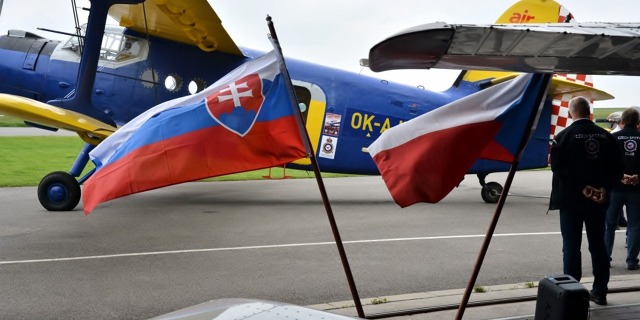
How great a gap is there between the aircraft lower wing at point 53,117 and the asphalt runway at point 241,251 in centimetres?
131

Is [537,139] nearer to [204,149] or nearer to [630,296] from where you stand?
[630,296]

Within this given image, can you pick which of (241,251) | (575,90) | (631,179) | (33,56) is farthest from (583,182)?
(33,56)

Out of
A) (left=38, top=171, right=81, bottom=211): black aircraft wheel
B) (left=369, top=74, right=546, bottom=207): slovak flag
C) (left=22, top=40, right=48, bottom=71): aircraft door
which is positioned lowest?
(left=38, top=171, right=81, bottom=211): black aircraft wheel

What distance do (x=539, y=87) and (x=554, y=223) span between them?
7.07 metres

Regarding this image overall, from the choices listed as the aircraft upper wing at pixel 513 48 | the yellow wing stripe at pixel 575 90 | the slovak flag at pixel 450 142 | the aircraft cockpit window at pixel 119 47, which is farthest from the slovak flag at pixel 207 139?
the yellow wing stripe at pixel 575 90

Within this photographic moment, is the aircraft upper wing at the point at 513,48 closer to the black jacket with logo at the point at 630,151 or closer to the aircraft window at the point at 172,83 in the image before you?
the black jacket with logo at the point at 630,151

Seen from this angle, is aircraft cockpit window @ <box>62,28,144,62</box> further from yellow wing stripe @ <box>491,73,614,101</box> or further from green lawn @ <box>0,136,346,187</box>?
yellow wing stripe @ <box>491,73,614,101</box>

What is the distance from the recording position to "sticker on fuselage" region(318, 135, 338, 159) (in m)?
13.6

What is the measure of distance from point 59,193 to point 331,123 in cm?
467

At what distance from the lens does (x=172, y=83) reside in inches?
526

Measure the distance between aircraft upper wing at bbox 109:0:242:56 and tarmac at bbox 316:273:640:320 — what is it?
6659 mm

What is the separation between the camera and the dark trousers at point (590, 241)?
6.41 m

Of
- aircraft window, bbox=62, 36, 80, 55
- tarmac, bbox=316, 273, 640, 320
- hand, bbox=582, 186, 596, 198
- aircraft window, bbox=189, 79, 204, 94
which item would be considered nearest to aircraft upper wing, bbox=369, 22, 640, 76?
hand, bbox=582, 186, 596, 198

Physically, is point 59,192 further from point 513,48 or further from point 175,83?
point 513,48
